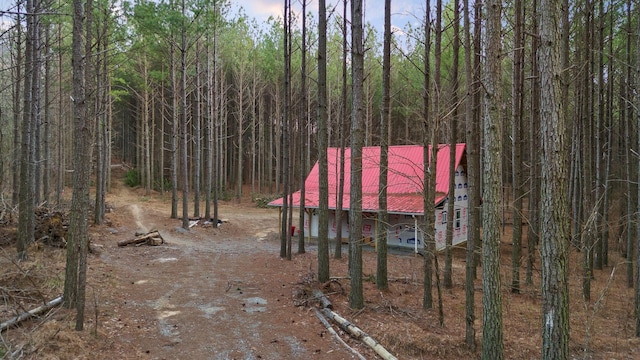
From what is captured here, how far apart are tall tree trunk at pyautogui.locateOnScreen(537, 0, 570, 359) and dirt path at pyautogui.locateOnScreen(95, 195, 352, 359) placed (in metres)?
3.02

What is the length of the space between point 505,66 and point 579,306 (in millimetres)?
13071

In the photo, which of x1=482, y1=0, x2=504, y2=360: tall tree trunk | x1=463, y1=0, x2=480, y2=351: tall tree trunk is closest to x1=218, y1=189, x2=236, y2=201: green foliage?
x1=463, y1=0, x2=480, y2=351: tall tree trunk

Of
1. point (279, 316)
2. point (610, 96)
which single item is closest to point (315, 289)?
point (279, 316)

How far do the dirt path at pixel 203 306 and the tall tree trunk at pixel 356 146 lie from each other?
1.19 meters

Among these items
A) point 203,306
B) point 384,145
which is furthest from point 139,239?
point 384,145

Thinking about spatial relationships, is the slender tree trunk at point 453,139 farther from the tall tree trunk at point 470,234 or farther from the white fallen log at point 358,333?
the white fallen log at point 358,333

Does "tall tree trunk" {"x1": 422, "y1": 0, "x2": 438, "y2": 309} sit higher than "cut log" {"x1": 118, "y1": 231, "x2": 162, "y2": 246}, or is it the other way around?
"tall tree trunk" {"x1": 422, "y1": 0, "x2": 438, "y2": 309}

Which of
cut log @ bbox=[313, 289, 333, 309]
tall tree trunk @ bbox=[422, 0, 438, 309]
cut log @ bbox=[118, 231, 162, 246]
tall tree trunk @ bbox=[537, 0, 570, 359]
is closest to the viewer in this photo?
tall tree trunk @ bbox=[537, 0, 570, 359]

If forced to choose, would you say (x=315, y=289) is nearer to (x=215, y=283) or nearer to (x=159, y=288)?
(x=215, y=283)

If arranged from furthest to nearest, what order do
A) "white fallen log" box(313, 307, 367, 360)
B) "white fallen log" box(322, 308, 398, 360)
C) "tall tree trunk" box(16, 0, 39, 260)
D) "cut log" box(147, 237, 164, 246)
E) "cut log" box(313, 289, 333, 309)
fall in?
"cut log" box(147, 237, 164, 246) → "tall tree trunk" box(16, 0, 39, 260) → "cut log" box(313, 289, 333, 309) → "white fallen log" box(313, 307, 367, 360) → "white fallen log" box(322, 308, 398, 360)

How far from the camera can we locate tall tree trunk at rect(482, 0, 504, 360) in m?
4.80

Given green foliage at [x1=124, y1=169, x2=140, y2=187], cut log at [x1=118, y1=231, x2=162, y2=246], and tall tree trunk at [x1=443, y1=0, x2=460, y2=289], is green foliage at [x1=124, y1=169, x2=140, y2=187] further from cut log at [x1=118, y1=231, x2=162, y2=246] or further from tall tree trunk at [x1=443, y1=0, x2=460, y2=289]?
tall tree trunk at [x1=443, y1=0, x2=460, y2=289]

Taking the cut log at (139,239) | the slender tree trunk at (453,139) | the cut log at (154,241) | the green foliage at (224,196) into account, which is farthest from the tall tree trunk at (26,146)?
the green foliage at (224,196)

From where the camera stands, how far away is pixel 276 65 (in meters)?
28.3
